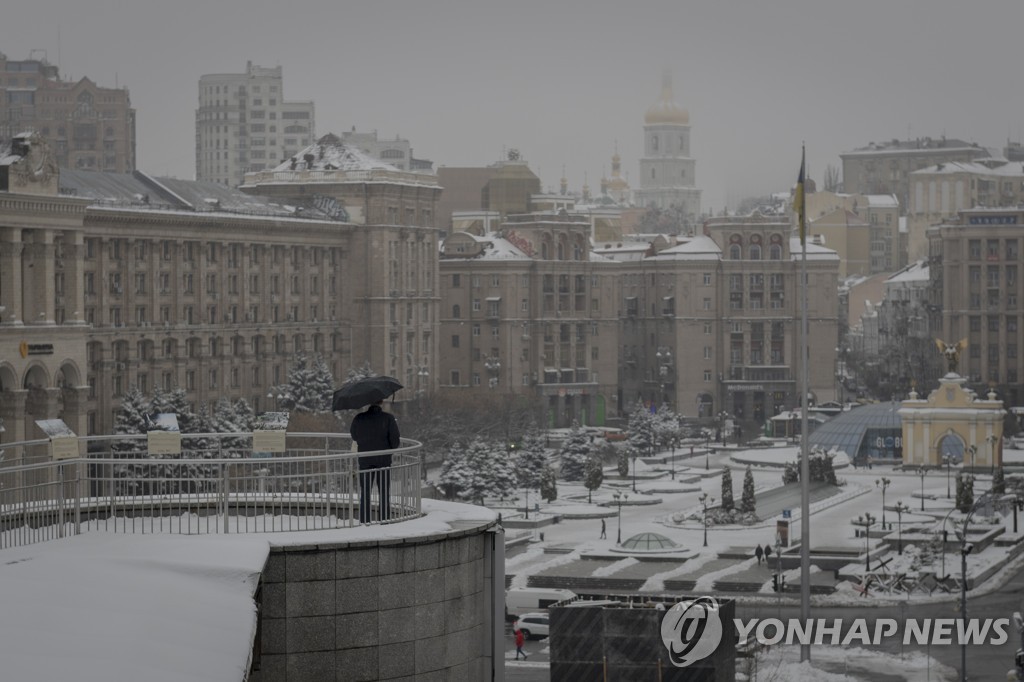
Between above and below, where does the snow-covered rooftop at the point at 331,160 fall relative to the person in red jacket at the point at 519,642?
above

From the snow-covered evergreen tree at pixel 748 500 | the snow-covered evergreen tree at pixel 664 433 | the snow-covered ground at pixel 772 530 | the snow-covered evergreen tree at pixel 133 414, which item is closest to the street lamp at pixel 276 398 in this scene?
the snow-covered evergreen tree at pixel 133 414

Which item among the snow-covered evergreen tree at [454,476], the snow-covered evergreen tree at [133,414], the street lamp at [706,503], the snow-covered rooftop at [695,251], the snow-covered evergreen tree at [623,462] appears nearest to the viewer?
the street lamp at [706,503]

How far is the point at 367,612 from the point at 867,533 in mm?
67539

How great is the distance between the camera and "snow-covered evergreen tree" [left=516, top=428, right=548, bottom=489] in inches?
4449

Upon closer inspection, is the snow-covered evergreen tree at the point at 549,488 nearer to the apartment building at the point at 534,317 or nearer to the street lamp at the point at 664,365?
the apartment building at the point at 534,317

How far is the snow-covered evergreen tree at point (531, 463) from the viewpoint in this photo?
113 meters

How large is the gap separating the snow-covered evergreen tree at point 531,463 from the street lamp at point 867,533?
22.9 metres

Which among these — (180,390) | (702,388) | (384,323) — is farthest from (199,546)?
(702,388)

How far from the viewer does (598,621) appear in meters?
46.7

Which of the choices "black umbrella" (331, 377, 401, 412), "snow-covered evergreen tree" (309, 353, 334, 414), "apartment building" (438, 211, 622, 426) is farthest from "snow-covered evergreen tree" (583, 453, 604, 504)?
"black umbrella" (331, 377, 401, 412)

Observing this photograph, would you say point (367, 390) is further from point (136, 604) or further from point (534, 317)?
point (534, 317)

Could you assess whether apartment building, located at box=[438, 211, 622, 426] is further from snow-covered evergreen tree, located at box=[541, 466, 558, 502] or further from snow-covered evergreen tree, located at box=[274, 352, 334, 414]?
snow-covered evergreen tree, located at box=[541, 466, 558, 502]

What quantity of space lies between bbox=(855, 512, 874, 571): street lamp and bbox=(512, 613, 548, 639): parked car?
16.2m

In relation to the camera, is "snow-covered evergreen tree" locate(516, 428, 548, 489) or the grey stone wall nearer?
the grey stone wall
